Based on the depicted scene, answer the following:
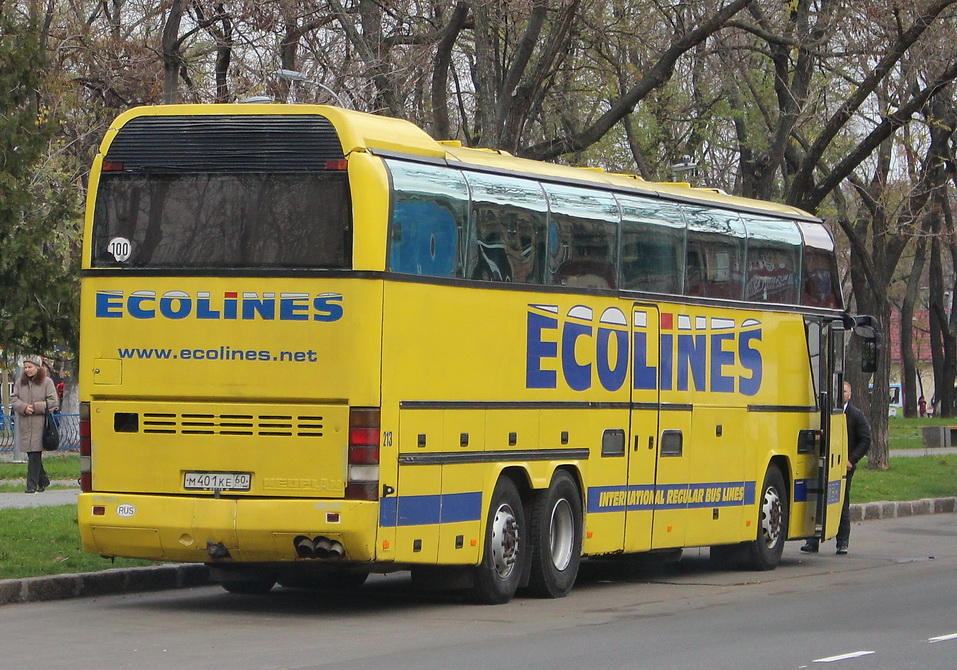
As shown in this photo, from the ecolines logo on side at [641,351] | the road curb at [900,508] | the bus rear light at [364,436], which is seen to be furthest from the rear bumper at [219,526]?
the road curb at [900,508]

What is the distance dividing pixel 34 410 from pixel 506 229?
11446 mm

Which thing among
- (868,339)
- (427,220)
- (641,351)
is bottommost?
(641,351)

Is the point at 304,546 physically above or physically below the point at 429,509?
below

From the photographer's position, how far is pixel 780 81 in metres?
24.4

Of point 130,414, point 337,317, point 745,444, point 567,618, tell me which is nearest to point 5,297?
point 130,414

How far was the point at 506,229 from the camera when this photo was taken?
13.1 m

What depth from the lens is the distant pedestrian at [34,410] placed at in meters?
21.9

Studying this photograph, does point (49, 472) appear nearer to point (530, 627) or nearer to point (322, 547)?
point (322, 547)

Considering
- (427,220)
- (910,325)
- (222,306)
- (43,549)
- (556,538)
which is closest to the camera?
(222,306)

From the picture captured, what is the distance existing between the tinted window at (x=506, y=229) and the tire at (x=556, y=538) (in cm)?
178

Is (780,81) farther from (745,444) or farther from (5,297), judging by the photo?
(5,297)

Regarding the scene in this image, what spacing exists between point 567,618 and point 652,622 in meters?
0.69

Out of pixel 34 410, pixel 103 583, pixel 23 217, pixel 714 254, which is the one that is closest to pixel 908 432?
pixel 34 410

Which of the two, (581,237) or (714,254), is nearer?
(581,237)
